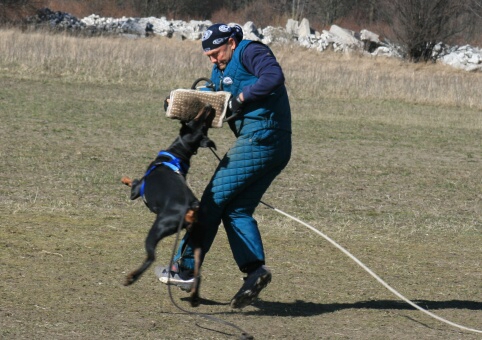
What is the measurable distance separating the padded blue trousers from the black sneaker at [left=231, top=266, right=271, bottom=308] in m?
0.11

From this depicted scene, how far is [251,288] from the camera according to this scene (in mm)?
5102

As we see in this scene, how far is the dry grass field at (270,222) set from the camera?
203 inches

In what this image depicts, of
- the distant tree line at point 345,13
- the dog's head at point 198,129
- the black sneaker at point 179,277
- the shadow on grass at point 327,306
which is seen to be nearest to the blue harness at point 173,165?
the dog's head at point 198,129

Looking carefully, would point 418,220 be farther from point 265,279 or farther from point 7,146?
point 7,146

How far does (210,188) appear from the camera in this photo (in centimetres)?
530

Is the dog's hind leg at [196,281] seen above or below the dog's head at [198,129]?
below

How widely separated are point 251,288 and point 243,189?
0.61m

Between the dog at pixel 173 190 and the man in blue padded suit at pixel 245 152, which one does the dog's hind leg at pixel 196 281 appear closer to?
the dog at pixel 173 190

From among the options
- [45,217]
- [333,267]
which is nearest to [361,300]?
[333,267]

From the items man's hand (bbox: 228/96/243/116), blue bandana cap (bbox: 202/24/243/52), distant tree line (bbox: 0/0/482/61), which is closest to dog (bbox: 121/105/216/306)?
man's hand (bbox: 228/96/243/116)

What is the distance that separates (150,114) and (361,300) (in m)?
10.8

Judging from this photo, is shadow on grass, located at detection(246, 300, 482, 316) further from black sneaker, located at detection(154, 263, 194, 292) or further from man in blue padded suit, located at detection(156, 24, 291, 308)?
black sneaker, located at detection(154, 263, 194, 292)

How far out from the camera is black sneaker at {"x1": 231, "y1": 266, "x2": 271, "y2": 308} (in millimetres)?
5105

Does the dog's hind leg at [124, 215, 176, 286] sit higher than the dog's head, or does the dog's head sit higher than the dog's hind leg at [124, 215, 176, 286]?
the dog's head
